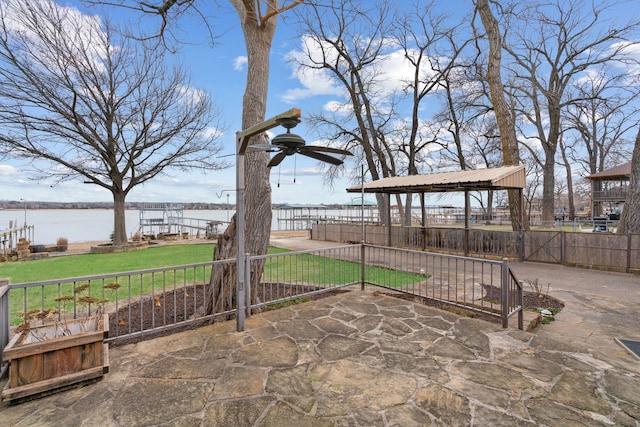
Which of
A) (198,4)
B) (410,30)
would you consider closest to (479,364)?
(198,4)

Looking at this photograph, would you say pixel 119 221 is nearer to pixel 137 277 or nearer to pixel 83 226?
pixel 137 277

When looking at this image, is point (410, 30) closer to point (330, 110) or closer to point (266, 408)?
point (330, 110)

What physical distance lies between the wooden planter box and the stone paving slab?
0.11 m

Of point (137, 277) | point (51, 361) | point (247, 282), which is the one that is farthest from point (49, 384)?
Result: point (137, 277)

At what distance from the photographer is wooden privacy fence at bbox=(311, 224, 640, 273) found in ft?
25.9

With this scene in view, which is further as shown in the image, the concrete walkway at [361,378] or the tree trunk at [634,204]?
the tree trunk at [634,204]

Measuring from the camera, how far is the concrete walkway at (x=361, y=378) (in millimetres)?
2240

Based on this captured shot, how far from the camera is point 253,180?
4820mm

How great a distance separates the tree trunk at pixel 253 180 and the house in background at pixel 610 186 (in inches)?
1077

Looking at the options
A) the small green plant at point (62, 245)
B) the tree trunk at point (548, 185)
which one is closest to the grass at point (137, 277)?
the small green plant at point (62, 245)

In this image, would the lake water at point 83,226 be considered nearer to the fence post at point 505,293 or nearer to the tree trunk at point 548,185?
the fence post at point 505,293

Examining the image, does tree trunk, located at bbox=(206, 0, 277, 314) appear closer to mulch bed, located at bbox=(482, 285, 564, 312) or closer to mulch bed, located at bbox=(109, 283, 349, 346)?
mulch bed, located at bbox=(109, 283, 349, 346)

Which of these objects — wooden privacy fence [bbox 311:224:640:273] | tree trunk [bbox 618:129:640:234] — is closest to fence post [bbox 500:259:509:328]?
wooden privacy fence [bbox 311:224:640:273]

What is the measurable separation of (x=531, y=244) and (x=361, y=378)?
9.18 m
